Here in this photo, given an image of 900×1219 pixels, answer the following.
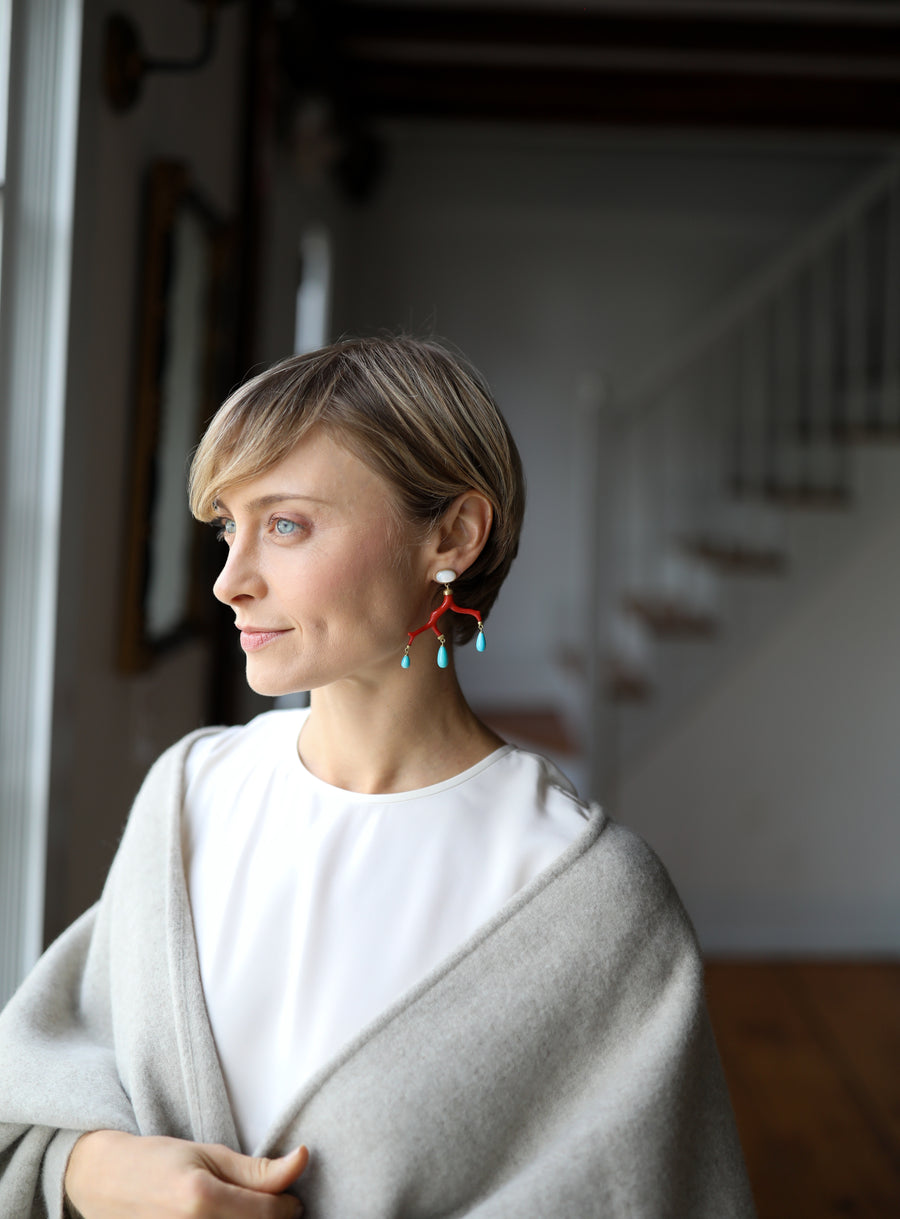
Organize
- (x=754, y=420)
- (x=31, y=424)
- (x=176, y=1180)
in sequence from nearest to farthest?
(x=176, y=1180)
(x=31, y=424)
(x=754, y=420)

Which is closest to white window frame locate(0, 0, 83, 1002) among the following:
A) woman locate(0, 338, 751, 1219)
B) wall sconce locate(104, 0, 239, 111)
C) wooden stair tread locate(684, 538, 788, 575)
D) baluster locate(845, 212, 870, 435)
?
wall sconce locate(104, 0, 239, 111)

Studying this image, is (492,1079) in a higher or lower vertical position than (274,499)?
lower

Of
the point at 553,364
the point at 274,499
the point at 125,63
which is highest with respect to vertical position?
the point at 553,364

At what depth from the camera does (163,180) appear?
2.09 m

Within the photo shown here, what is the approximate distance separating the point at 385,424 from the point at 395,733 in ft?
0.89

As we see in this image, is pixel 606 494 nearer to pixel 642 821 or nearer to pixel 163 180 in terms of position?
pixel 642 821

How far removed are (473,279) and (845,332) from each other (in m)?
2.01

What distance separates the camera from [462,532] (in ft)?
3.23

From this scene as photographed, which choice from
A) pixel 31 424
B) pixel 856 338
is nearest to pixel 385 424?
pixel 31 424

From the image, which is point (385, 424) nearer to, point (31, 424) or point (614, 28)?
point (31, 424)

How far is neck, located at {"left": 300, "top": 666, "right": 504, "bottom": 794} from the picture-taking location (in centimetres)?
100

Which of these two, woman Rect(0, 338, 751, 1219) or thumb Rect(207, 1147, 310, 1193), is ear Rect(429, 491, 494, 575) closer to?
woman Rect(0, 338, 751, 1219)

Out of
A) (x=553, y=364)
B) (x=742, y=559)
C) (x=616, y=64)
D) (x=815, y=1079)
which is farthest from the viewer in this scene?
(x=553, y=364)

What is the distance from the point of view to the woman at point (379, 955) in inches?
34.7
